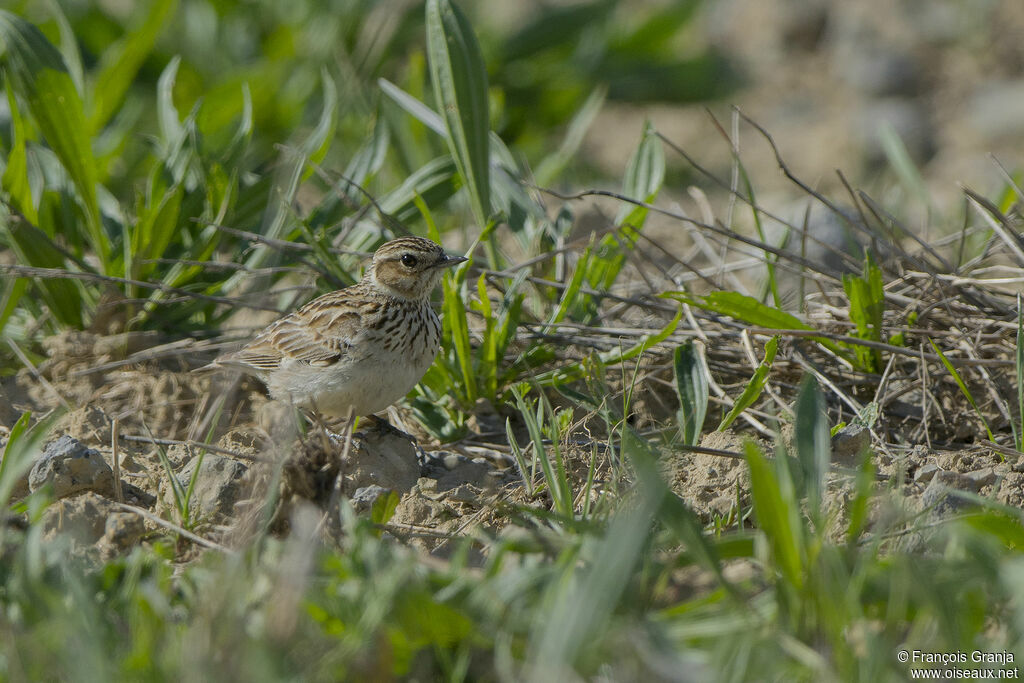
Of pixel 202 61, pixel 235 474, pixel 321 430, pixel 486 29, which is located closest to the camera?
pixel 321 430

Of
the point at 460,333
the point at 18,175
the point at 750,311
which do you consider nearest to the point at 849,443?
the point at 750,311

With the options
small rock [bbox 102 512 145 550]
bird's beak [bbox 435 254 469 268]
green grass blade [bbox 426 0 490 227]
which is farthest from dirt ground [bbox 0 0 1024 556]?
green grass blade [bbox 426 0 490 227]

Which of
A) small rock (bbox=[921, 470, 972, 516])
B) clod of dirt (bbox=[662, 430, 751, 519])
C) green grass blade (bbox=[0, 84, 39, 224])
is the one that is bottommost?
clod of dirt (bbox=[662, 430, 751, 519])

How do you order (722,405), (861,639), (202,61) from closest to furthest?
(861,639), (722,405), (202,61)

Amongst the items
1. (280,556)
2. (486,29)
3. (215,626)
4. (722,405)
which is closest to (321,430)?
(280,556)

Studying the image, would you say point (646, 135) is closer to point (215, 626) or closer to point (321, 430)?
point (321, 430)

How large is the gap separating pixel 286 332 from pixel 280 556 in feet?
6.83

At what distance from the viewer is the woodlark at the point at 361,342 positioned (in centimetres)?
430

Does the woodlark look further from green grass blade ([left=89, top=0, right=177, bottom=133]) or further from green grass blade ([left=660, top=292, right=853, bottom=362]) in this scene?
green grass blade ([left=89, top=0, right=177, bottom=133])

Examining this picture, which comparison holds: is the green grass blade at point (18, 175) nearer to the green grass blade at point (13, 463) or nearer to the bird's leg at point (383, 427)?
the green grass blade at point (13, 463)

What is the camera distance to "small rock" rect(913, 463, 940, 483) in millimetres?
3787

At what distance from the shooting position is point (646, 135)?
5465mm

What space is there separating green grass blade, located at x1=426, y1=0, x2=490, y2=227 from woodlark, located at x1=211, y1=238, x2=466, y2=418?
54 centimetres

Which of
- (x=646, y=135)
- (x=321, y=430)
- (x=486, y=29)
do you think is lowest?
(x=321, y=430)
